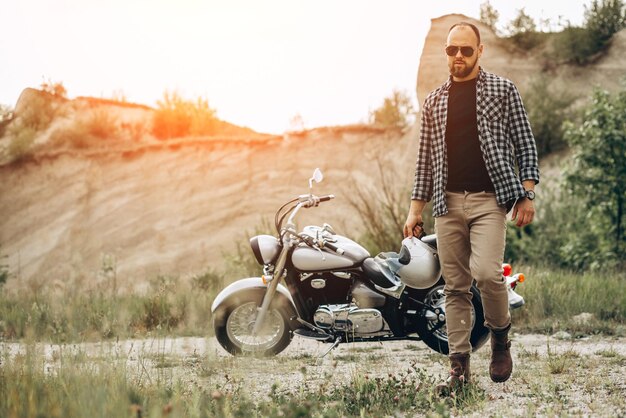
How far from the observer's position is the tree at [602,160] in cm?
1158

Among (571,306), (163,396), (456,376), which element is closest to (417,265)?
(456,376)

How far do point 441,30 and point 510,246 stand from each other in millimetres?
9240

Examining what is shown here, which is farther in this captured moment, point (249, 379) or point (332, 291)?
point (332, 291)

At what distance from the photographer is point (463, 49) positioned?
472cm

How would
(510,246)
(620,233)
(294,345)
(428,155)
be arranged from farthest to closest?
(510,246) < (620,233) < (294,345) < (428,155)

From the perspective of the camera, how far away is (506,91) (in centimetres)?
474

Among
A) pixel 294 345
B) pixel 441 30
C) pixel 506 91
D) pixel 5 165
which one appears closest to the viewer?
pixel 506 91

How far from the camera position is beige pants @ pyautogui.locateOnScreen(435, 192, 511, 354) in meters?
4.66

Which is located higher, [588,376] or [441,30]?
[441,30]

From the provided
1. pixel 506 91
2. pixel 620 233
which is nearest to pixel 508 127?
pixel 506 91

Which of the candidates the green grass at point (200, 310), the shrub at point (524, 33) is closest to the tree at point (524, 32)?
the shrub at point (524, 33)

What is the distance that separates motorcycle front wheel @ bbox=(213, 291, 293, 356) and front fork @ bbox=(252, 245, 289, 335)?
0.06m

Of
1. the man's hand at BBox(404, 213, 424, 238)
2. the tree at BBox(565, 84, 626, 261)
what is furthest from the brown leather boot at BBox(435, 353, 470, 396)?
the tree at BBox(565, 84, 626, 261)

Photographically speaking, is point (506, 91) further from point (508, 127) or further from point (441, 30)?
point (441, 30)
